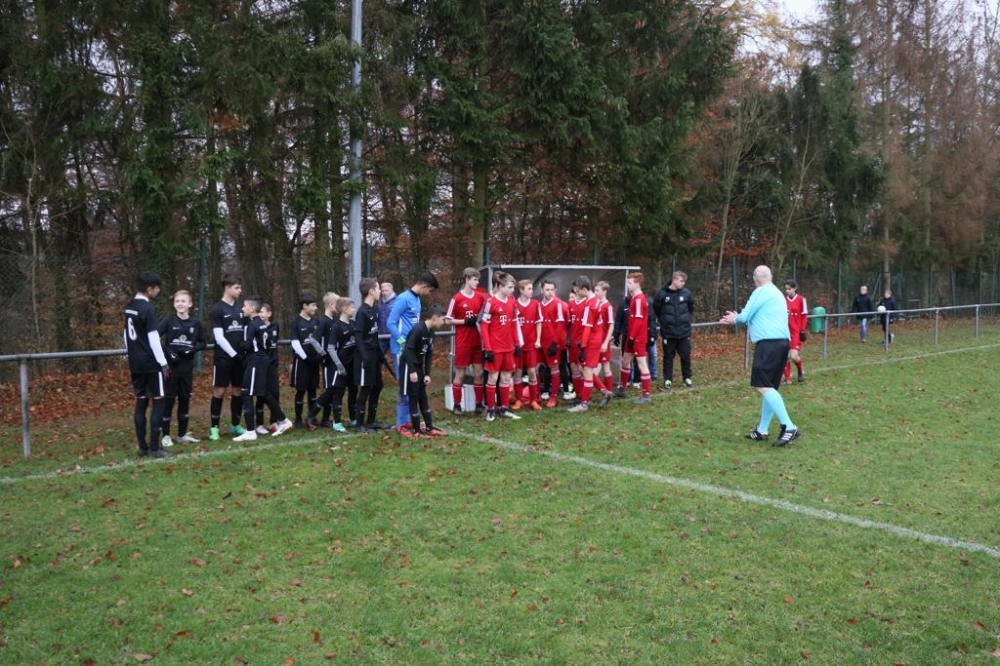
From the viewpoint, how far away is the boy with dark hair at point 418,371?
906 cm

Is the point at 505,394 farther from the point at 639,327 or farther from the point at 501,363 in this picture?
the point at 639,327

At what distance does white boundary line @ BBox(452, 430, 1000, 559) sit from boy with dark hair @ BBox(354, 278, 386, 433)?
5.63 ft

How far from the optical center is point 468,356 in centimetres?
1071

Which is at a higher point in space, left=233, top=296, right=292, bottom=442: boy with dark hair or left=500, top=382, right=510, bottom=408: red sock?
left=233, top=296, right=292, bottom=442: boy with dark hair

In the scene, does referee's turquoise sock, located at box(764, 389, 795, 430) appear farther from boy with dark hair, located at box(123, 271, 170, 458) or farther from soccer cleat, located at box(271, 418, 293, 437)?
boy with dark hair, located at box(123, 271, 170, 458)

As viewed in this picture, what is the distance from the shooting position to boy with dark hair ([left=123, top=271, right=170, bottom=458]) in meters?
7.98

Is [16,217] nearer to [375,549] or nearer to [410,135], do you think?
[410,135]

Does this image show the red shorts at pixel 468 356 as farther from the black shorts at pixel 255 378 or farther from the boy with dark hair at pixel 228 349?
the boy with dark hair at pixel 228 349

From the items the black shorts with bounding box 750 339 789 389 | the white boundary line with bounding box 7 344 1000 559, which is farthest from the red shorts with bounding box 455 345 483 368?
the black shorts with bounding box 750 339 789 389

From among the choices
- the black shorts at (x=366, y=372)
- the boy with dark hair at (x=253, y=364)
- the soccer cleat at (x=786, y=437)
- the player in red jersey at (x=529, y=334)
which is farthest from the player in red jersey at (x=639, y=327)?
the boy with dark hair at (x=253, y=364)

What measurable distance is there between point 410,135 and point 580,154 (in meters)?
3.86

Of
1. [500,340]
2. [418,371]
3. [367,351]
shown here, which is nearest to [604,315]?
[500,340]

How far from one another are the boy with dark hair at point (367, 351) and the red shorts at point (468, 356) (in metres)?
1.33

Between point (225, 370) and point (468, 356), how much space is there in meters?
3.10
